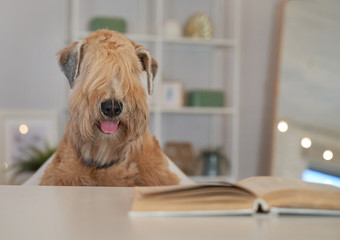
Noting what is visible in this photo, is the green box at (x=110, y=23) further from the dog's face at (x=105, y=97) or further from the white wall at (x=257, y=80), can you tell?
the dog's face at (x=105, y=97)

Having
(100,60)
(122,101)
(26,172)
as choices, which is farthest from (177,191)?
(26,172)

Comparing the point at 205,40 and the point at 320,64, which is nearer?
the point at 320,64

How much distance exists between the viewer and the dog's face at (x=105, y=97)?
961 millimetres

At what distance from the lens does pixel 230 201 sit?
2.39 feet

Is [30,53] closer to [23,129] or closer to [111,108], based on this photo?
[23,129]

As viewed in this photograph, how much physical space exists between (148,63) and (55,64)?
2552mm

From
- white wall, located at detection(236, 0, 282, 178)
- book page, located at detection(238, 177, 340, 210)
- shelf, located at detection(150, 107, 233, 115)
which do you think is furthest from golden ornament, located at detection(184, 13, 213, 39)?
book page, located at detection(238, 177, 340, 210)

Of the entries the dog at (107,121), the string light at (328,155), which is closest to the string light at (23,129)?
the string light at (328,155)

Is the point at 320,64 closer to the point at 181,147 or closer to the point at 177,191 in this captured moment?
the point at 181,147

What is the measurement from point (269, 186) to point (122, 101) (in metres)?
0.36

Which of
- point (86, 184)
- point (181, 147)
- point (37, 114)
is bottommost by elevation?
point (181, 147)

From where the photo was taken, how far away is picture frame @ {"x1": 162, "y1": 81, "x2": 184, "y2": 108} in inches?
138

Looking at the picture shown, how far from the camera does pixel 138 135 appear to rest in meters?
1.02

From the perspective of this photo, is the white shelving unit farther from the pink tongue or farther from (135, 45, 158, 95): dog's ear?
the pink tongue
